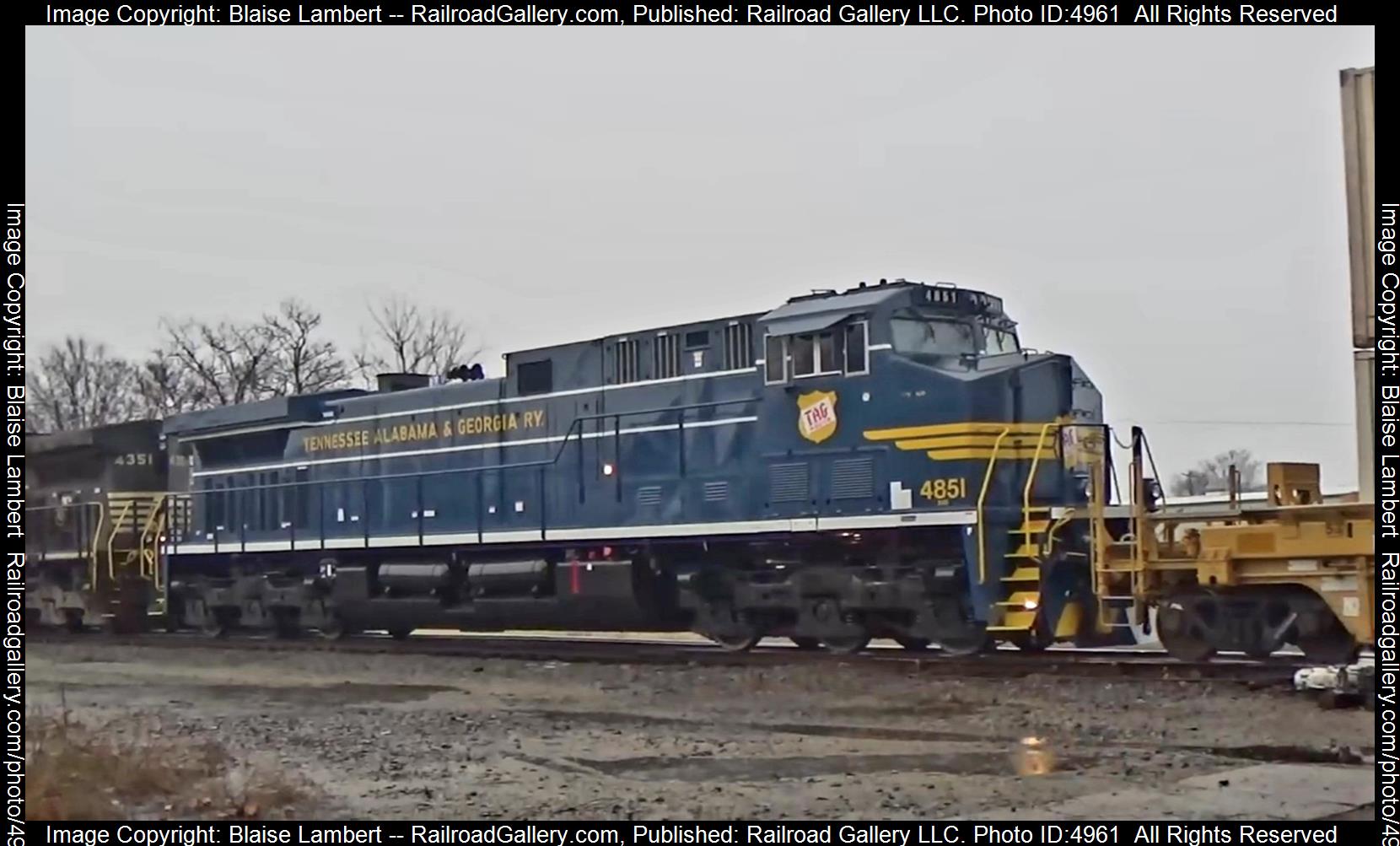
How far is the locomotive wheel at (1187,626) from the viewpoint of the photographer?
12.9 metres

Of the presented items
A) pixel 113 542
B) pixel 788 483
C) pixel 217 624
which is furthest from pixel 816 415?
pixel 113 542

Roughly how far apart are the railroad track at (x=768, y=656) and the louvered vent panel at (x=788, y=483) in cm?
158

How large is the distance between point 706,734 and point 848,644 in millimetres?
5344

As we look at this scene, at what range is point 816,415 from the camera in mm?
15367

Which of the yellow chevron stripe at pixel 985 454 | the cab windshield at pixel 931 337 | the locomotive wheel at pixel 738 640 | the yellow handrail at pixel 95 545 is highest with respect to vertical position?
the cab windshield at pixel 931 337

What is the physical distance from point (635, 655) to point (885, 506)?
342 centimetres

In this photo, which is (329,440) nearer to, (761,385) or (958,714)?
(761,385)

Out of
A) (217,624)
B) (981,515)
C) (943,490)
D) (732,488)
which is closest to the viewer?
(981,515)

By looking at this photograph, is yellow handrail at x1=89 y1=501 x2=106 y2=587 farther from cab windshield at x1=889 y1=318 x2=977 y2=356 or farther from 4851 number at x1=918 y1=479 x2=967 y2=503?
4851 number at x1=918 y1=479 x2=967 y2=503

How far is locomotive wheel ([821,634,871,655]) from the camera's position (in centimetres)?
1512

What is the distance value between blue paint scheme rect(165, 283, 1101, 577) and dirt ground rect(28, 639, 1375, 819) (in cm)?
216

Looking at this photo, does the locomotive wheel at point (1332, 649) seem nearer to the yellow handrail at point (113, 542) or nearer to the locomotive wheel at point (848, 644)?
the locomotive wheel at point (848, 644)

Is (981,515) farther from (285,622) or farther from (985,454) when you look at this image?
(285,622)

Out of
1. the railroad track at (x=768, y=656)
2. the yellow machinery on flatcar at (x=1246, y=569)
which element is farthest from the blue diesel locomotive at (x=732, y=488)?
the yellow machinery on flatcar at (x=1246, y=569)
